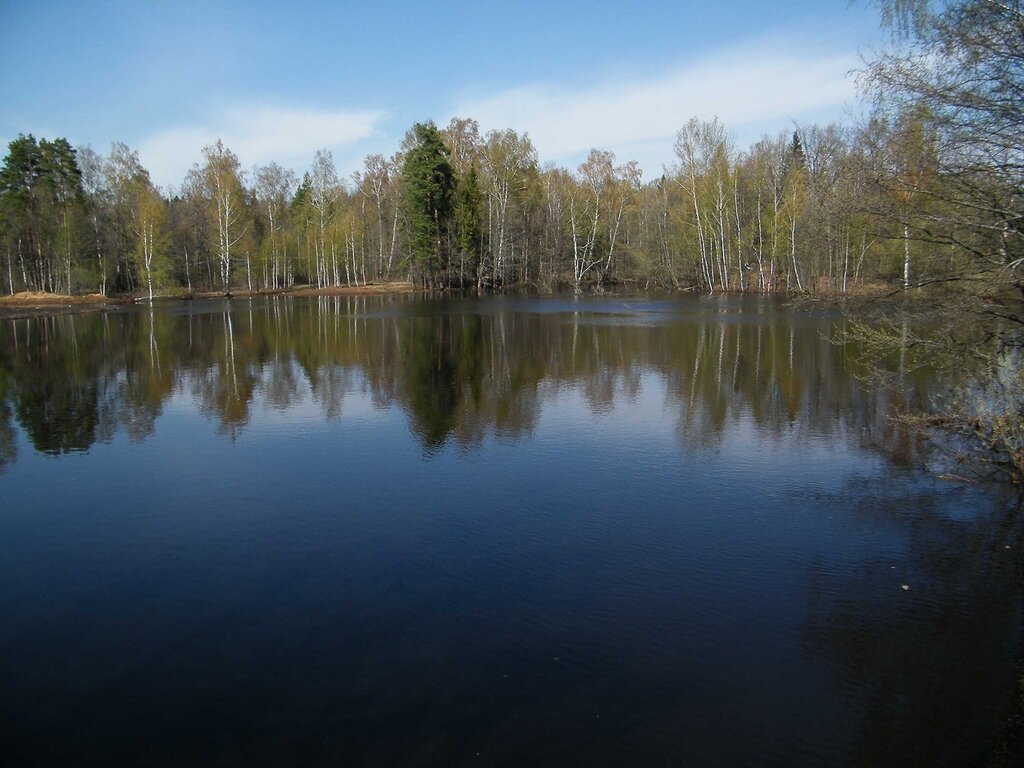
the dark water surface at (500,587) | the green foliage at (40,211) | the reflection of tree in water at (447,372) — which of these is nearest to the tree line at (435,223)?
the green foliage at (40,211)

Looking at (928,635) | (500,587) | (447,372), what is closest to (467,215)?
(447,372)

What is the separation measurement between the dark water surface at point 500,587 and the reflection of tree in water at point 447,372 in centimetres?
27

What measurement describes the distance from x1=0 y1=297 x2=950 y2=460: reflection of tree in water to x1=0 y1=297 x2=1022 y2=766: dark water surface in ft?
0.88

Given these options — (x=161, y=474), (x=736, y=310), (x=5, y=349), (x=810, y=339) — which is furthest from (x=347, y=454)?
(x=736, y=310)

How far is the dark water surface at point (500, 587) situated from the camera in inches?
185

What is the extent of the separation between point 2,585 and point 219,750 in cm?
381

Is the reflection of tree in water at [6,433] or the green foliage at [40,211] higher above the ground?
the green foliage at [40,211]

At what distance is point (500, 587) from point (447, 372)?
40.2 feet

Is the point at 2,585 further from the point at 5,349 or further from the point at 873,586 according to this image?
the point at 5,349

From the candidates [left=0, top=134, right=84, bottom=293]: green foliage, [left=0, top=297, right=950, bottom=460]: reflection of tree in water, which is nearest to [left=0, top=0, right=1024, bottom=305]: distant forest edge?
[left=0, top=134, right=84, bottom=293]: green foliage

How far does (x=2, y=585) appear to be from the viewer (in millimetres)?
6742

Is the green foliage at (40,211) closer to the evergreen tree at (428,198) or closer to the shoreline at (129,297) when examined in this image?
the shoreline at (129,297)

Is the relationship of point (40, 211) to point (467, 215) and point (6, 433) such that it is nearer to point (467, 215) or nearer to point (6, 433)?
point (467, 215)

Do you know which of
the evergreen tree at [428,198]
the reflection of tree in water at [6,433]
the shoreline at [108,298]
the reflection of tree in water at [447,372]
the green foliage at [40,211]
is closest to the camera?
the reflection of tree in water at [6,433]
